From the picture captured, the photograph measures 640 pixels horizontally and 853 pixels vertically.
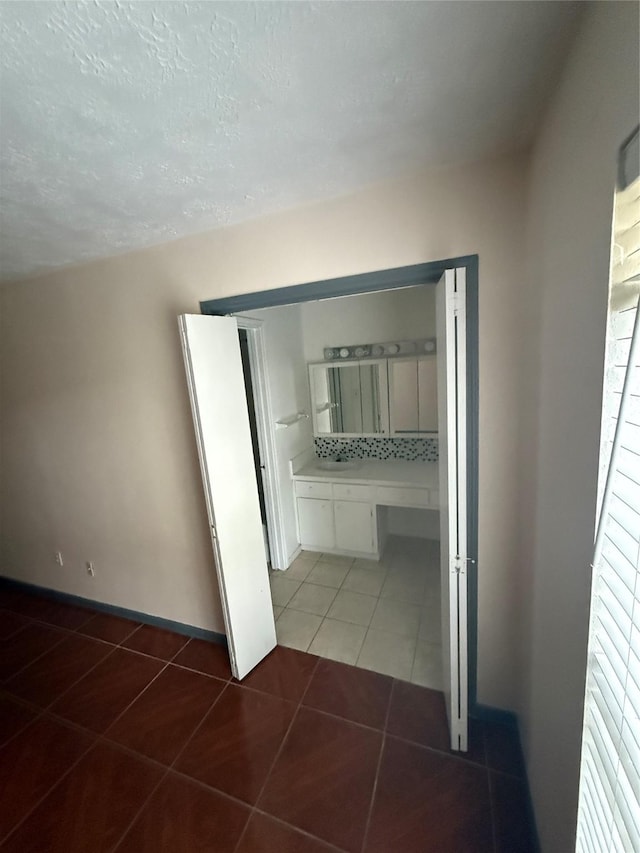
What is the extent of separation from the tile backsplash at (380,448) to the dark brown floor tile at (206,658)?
6.30ft

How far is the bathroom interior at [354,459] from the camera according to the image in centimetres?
256

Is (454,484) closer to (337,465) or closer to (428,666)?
(428,666)

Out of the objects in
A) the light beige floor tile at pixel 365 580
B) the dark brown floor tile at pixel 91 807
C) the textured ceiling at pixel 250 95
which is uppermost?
the textured ceiling at pixel 250 95

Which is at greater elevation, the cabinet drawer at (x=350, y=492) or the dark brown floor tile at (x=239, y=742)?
the cabinet drawer at (x=350, y=492)

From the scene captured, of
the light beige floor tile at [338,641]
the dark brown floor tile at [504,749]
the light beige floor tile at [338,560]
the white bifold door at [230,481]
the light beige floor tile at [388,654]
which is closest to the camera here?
the dark brown floor tile at [504,749]

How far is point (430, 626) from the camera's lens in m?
2.19

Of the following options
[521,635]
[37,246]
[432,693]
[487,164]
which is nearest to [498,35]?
[487,164]

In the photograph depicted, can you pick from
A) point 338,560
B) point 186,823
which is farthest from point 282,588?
point 186,823

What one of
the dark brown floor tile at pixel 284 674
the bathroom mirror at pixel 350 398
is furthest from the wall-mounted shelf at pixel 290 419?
the dark brown floor tile at pixel 284 674

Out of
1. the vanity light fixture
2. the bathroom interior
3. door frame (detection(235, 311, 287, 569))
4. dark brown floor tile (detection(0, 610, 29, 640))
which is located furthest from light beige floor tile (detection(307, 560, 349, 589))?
dark brown floor tile (detection(0, 610, 29, 640))

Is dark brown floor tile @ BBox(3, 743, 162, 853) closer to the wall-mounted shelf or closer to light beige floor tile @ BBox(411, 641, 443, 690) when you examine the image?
light beige floor tile @ BBox(411, 641, 443, 690)

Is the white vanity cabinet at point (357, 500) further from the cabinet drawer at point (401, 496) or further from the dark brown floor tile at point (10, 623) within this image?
the dark brown floor tile at point (10, 623)

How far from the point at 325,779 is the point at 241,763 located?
1.28 feet

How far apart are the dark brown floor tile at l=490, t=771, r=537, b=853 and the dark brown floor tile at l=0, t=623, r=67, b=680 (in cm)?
275
